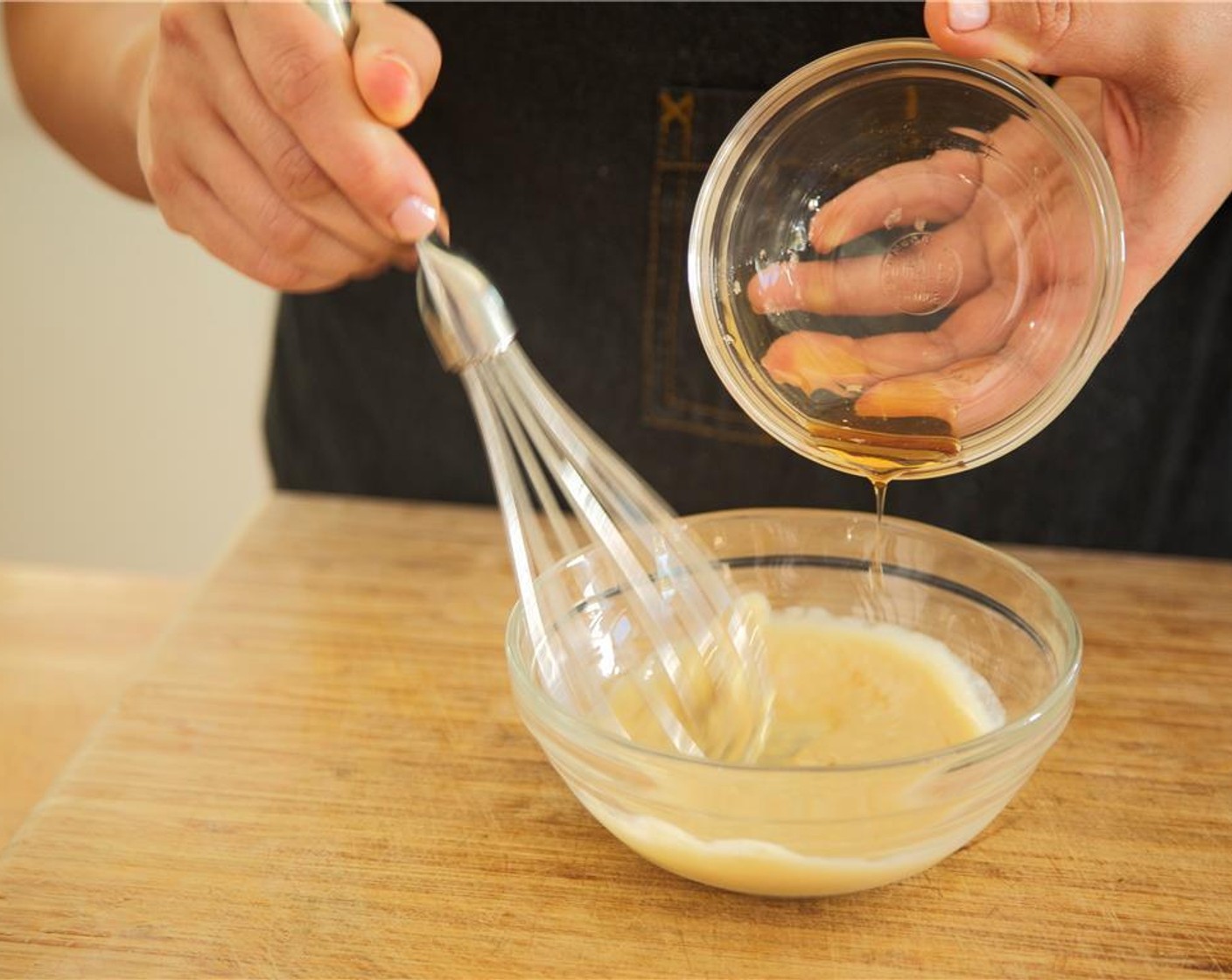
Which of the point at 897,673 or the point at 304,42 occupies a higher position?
the point at 304,42

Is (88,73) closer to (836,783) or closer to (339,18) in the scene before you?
(339,18)

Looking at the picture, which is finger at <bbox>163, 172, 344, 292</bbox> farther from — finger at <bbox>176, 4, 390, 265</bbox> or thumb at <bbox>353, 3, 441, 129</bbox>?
thumb at <bbox>353, 3, 441, 129</bbox>

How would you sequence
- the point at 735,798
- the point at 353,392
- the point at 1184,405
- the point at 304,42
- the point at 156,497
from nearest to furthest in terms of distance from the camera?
the point at 735,798, the point at 304,42, the point at 1184,405, the point at 353,392, the point at 156,497

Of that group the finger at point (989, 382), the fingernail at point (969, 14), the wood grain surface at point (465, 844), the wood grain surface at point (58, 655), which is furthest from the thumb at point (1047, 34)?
the wood grain surface at point (58, 655)

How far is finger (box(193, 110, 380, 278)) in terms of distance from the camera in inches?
35.2

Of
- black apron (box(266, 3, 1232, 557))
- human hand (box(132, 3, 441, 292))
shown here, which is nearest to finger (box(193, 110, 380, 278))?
human hand (box(132, 3, 441, 292))

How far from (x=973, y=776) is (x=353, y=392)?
0.76 m

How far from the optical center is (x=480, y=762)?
82cm

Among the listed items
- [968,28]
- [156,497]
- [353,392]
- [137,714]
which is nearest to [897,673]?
[968,28]

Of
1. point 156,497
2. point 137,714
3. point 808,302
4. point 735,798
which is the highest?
point 808,302

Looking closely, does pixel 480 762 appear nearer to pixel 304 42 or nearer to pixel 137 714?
pixel 137 714

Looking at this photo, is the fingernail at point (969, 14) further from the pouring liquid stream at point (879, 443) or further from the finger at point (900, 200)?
the pouring liquid stream at point (879, 443)

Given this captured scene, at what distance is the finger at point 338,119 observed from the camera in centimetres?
79

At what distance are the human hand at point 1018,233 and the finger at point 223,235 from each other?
0.34 meters
